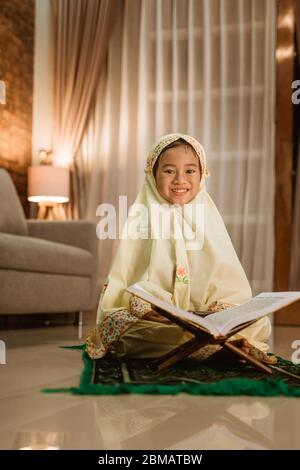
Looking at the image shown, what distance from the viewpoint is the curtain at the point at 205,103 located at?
4.66 meters

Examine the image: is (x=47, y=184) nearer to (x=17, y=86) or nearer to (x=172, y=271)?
(x=17, y=86)

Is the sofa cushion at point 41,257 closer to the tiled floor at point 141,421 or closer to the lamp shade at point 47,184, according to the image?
the lamp shade at point 47,184

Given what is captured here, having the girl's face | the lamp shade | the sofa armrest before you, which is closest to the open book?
the girl's face

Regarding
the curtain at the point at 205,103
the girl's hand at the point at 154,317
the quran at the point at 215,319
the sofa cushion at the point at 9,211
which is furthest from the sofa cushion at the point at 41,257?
the quran at the point at 215,319

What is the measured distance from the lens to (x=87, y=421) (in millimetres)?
1062

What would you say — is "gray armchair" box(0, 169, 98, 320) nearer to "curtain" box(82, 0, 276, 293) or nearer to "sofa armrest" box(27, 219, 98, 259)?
"sofa armrest" box(27, 219, 98, 259)

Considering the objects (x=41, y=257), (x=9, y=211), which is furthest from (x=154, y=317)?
(x=9, y=211)

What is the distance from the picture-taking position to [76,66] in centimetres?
520

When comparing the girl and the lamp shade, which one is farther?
the lamp shade

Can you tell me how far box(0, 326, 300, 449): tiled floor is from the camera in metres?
0.92

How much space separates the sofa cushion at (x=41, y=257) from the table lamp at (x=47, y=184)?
1.01 meters

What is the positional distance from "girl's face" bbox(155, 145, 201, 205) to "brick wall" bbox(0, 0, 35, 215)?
2.99 m

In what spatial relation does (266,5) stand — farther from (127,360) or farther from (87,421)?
(87,421)
